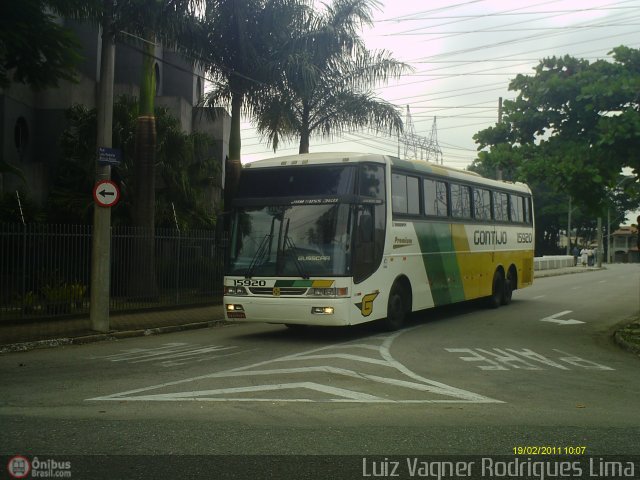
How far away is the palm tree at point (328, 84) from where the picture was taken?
20344mm

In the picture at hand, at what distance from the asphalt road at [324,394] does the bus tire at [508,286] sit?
5.81m

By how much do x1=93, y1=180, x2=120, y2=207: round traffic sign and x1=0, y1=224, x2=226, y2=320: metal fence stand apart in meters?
2.11

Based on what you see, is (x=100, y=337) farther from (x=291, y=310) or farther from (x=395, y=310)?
(x=395, y=310)

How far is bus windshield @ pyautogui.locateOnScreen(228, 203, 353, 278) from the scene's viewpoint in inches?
489

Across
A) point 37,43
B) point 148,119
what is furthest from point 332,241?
point 148,119

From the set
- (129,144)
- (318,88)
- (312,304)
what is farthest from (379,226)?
(129,144)

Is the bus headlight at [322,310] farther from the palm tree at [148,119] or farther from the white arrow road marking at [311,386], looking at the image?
the palm tree at [148,119]

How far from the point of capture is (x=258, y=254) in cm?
1289

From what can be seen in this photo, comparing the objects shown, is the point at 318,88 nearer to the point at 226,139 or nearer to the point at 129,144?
the point at 129,144

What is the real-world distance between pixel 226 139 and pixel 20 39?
20.2 metres

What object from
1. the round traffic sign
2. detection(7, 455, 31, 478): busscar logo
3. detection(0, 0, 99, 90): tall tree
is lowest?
detection(7, 455, 31, 478): busscar logo

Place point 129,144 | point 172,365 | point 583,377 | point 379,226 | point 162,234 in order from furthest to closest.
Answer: point 129,144 → point 162,234 → point 379,226 → point 172,365 → point 583,377

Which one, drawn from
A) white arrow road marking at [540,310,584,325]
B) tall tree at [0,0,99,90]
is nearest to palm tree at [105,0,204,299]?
tall tree at [0,0,99,90]

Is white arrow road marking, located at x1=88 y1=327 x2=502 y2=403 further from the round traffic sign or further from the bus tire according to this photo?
the bus tire
